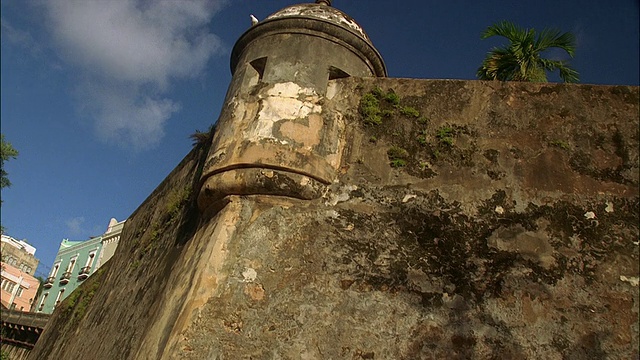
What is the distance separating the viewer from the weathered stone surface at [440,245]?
3680mm

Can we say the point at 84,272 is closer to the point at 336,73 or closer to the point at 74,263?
the point at 74,263

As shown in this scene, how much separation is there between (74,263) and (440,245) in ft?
113

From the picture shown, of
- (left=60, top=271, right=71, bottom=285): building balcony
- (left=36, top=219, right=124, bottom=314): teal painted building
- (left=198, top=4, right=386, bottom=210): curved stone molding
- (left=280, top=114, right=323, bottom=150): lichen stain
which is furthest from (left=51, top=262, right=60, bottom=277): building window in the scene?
(left=280, top=114, right=323, bottom=150): lichen stain

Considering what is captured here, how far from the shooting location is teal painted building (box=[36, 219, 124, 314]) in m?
31.7

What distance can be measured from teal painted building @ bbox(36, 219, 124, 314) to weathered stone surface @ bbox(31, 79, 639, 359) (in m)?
28.6

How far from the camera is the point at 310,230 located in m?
4.27

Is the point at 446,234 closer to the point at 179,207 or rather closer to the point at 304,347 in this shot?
the point at 304,347

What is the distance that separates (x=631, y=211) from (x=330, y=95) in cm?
258

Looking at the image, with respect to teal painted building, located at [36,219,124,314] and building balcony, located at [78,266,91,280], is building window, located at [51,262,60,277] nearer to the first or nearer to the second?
teal painted building, located at [36,219,124,314]

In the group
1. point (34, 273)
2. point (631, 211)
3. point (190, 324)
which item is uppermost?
point (34, 273)

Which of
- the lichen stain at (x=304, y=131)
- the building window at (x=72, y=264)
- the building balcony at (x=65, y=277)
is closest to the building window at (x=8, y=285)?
the building balcony at (x=65, y=277)

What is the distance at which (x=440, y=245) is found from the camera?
4090mm

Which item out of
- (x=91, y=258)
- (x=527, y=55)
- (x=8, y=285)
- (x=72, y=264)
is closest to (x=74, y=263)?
(x=72, y=264)

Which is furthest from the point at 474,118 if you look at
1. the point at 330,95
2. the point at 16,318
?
the point at 16,318
